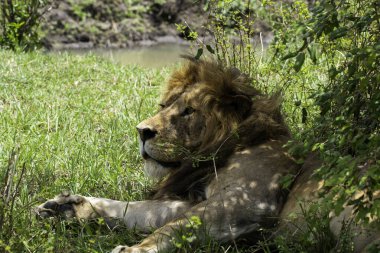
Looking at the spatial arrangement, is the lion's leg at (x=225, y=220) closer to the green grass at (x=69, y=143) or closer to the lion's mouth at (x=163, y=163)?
the green grass at (x=69, y=143)


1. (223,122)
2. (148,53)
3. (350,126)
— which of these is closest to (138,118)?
(223,122)

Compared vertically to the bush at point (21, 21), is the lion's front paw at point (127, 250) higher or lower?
higher

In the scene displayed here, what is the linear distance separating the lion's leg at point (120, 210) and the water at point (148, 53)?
8.47 metres

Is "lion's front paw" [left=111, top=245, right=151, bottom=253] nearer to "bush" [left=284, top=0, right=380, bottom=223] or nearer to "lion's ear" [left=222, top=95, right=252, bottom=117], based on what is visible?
"bush" [left=284, top=0, right=380, bottom=223]

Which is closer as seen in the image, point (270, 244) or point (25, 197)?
point (270, 244)

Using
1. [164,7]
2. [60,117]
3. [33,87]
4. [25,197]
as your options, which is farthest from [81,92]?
[164,7]

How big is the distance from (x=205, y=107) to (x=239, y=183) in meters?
0.59

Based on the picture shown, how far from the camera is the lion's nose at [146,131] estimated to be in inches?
161

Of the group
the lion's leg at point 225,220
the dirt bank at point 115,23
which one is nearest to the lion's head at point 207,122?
the lion's leg at point 225,220

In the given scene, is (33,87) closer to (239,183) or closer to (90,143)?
(90,143)

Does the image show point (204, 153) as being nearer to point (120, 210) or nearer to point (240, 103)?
point (240, 103)

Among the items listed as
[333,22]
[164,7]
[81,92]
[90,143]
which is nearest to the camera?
[333,22]

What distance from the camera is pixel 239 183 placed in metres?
3.78

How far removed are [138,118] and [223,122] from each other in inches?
78.2
